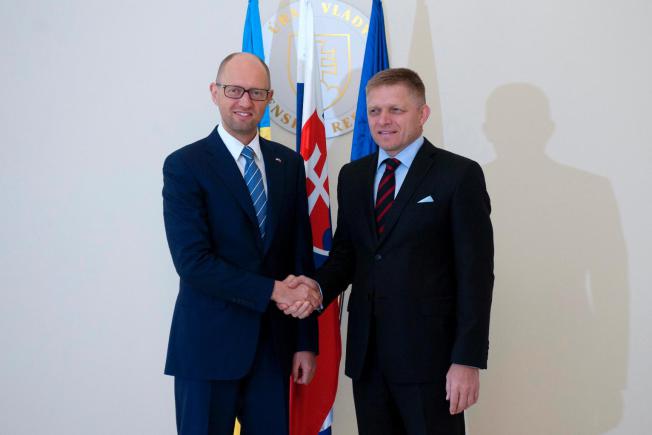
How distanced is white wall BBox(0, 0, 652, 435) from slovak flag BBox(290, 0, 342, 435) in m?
0.35

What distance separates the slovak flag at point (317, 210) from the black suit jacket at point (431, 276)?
0.81m

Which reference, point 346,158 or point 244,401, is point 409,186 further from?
point 346,158

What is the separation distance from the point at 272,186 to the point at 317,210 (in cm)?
73

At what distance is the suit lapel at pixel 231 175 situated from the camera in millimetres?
2066

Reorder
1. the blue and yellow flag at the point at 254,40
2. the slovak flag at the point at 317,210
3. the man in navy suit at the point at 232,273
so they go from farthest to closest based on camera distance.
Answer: the blue and yellow flag at the point at 254,40
the slovak flag at the point at 317,210
the man in navy suit at the point at 232,273

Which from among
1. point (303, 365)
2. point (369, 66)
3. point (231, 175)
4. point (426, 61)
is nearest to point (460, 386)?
point (303, 365)

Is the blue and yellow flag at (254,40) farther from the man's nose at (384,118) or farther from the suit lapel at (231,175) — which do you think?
the man's nose at (384,118)

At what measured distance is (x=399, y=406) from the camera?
6.57 feet

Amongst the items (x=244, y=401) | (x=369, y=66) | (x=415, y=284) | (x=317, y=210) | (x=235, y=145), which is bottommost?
(x=244, y=401)
